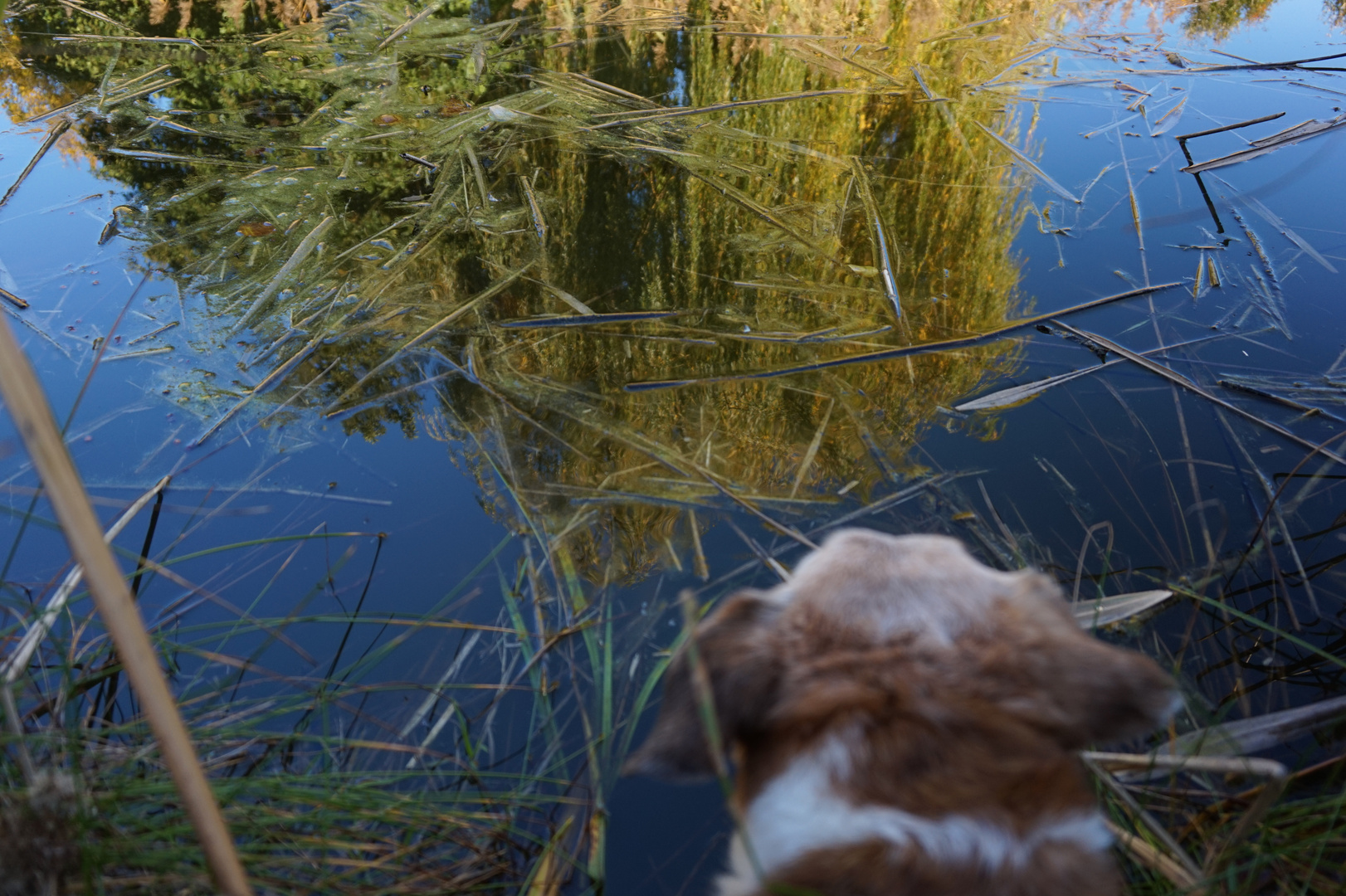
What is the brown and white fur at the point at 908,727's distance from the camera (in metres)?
1.10

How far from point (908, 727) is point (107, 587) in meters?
1.07

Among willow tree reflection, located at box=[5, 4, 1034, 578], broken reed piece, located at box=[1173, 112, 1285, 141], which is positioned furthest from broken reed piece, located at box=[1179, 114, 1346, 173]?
willow tree reflection, located at box=[5, 4, 1034, 578]

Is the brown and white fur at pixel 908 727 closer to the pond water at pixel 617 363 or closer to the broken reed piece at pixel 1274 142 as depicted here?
the pond water at pixel 617 363

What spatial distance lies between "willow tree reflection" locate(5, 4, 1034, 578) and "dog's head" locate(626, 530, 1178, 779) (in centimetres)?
113

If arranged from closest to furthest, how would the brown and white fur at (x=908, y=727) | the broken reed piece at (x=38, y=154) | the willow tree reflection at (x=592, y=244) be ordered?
the brown and white fur at (x=908, y=727), the willow tree reflection at (x=592, y=244), the broken reed piece at (x=38, y=154)

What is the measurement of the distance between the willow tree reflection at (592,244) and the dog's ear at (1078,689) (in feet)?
4.25

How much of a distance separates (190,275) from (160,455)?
1199 mm

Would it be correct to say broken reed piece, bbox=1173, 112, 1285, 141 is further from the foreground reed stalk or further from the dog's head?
the foreground reed stalk

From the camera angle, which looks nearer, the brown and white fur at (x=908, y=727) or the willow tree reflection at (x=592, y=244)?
the brown and white fur at (x=908, y=727)

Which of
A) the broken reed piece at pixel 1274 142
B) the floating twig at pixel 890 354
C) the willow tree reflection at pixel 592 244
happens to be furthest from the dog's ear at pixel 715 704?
the broken reed piece at pixel 1274 142

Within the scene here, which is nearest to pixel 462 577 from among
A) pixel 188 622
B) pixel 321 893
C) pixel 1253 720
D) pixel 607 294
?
pixel 188 622

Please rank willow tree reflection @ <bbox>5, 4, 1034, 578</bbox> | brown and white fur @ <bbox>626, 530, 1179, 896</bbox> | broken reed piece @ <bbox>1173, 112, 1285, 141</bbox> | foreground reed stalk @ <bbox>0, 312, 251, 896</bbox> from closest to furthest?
1. foreground reed stalk @ <bbox>0, 312, 251, 896</bbox>
2. brown and white fur @ <bbox>626, 530, 1179, 896</bbox>
3. willow tree reflection @ <bbox>5, 4, 1034, 578</bbox>
4. broken reed piece @ <bbox>1173, 112, 1285, 141</bbox>

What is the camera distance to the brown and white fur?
1100mm

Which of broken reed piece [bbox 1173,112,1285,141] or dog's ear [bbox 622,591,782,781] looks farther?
broken reed piece [bbox 1173,112,1285,141]
